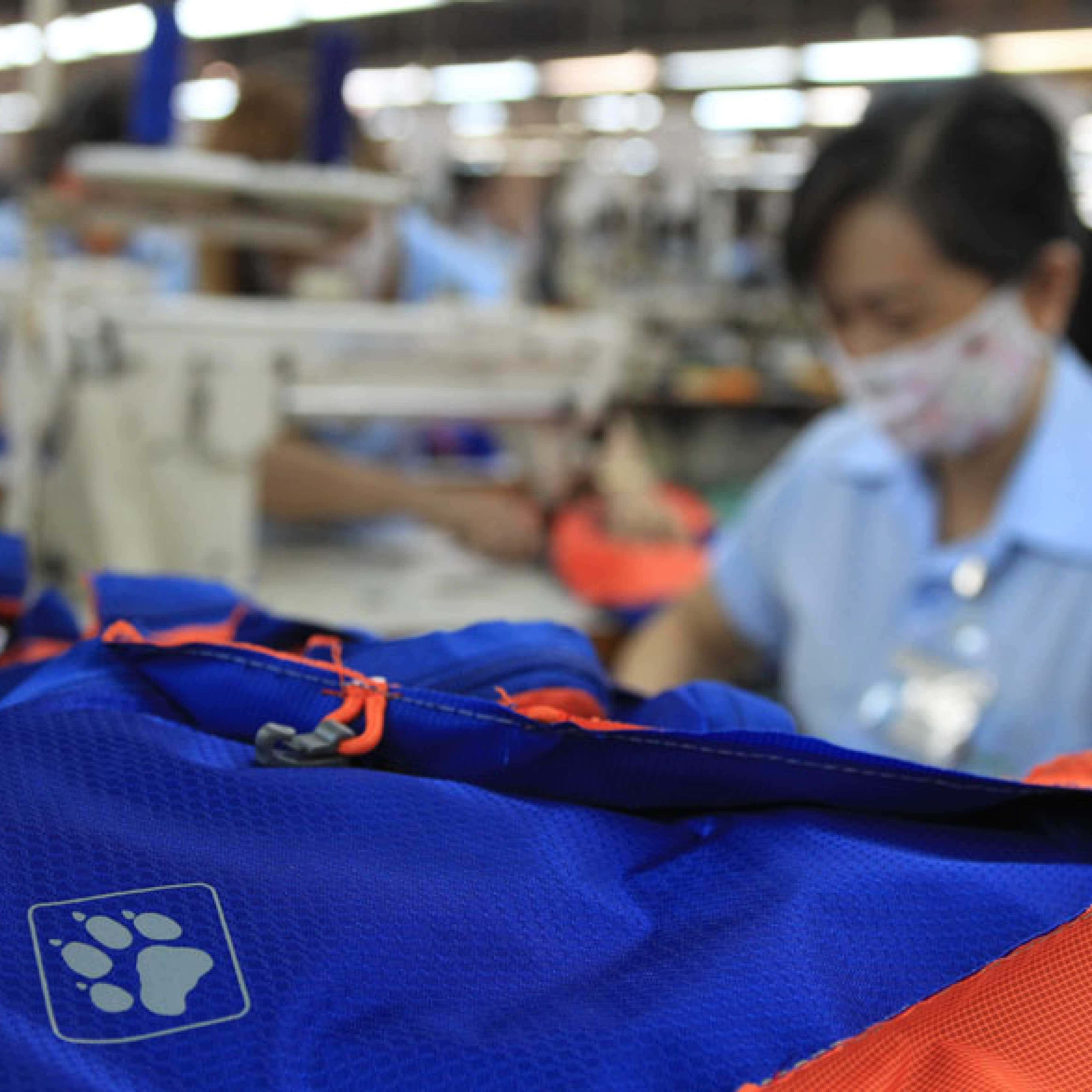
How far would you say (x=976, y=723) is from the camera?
1265mm

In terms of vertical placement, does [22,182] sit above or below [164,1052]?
above

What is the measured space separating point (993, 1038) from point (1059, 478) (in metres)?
0.95

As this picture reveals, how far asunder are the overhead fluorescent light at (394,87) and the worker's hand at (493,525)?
6820 millimetres

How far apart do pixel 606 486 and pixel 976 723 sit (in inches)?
35.6

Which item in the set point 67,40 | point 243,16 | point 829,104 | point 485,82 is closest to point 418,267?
point 67,40

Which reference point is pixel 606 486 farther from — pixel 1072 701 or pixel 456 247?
pixel 456 247

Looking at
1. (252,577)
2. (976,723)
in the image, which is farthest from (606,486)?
(976,723)

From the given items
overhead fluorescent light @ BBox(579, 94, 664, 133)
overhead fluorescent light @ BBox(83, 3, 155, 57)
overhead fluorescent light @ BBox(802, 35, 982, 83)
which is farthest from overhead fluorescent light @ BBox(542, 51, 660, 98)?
overhead fluorescent light @ BBox(83, 3, 155, 57)

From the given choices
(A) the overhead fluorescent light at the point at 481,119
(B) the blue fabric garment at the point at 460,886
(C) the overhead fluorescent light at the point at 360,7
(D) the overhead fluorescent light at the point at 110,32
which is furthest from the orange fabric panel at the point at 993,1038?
(A) the overhead fluorescent light at the point at 481,119

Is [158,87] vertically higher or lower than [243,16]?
lower

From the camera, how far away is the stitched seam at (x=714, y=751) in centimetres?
56

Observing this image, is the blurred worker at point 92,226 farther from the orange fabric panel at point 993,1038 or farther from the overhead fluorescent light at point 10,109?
the overhead fluorescent light at point 10,109

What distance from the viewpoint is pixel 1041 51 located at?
280 inches

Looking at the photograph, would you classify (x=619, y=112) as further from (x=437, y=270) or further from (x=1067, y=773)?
(x=1067, y=773)
